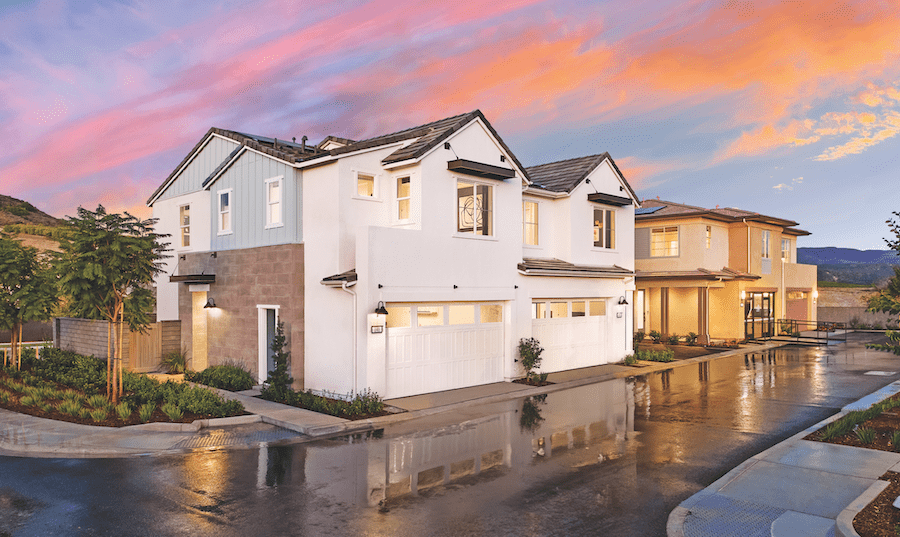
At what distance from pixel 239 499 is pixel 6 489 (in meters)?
3.75

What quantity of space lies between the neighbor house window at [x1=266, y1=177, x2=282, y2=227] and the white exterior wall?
440 centimetres

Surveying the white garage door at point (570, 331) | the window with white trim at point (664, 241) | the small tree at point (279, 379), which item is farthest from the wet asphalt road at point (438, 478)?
the window with white trim at point (664, 241)

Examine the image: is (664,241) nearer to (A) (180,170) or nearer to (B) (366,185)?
(B) (366,185)

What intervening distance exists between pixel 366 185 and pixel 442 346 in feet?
17.0

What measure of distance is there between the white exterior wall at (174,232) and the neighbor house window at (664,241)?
23992 millimetres

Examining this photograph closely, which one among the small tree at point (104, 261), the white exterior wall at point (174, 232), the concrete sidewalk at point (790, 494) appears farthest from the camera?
the white exterior wall at point (174, 232)

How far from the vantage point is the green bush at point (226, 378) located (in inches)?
714

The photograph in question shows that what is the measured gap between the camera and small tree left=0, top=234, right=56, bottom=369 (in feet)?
66.9

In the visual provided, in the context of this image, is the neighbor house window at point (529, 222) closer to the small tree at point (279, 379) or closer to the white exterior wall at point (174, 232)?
the small tree at point (279, 379)

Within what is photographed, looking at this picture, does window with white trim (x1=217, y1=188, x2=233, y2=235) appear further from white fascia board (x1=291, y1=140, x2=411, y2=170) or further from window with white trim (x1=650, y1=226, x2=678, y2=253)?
window with white trim (x1=650, y1=226, x2=678, y2=253)

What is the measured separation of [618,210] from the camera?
25.2 metres

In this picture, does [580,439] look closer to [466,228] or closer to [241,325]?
[466,228]

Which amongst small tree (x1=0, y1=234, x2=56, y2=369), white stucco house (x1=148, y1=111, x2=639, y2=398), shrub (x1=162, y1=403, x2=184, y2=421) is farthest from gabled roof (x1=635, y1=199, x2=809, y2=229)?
small tree (x1=0, y1=234, x2=56, y2=369)

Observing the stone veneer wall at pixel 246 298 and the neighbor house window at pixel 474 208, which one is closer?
the stone veneer wall at pixel 246 298
